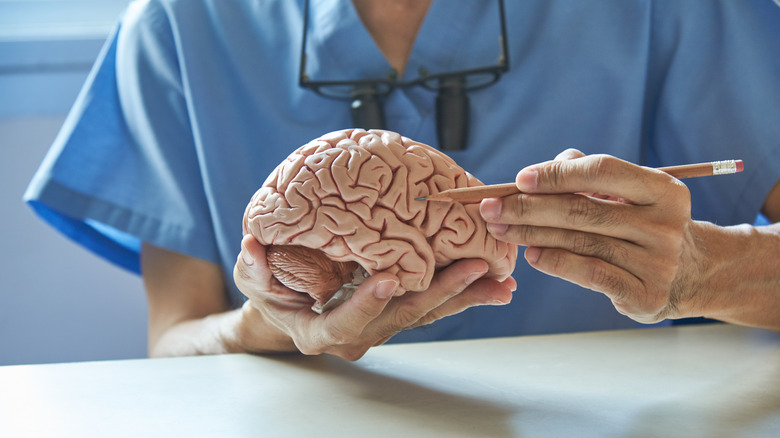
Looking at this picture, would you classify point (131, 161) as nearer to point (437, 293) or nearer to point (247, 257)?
point (247, 257)

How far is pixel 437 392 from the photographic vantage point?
2.24 ft

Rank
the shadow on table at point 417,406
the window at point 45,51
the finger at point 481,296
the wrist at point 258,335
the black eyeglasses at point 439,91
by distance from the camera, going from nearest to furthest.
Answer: the shadow on table at point 417,406 → the finger at point 481,296 → the wrist at point 258,335 → the black eyeglasses at point 439,91 → the window at point 45,51

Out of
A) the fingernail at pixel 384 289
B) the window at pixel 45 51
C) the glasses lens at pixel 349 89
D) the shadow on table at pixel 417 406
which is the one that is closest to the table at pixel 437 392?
the shadow on table at pixel 417 406

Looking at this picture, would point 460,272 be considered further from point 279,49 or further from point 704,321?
point 704,321

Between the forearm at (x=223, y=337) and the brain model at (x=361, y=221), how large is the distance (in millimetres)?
173

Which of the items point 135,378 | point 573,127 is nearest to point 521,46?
point 573,127

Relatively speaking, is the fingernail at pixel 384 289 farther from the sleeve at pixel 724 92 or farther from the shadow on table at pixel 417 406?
the sleeve at pixel 724 92

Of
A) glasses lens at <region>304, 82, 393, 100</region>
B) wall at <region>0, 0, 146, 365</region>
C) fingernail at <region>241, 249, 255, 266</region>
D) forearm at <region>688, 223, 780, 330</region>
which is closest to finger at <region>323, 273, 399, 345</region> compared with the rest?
fingernail at <region>241, 249, 255, 266</region>

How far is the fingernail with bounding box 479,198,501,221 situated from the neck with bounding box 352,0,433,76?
23.9 inches

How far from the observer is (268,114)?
3.80 ft

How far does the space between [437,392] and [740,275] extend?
430mm

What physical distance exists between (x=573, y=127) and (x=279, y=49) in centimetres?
57

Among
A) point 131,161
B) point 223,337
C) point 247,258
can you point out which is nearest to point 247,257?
point 247,258

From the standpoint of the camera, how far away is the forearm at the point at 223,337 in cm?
85
